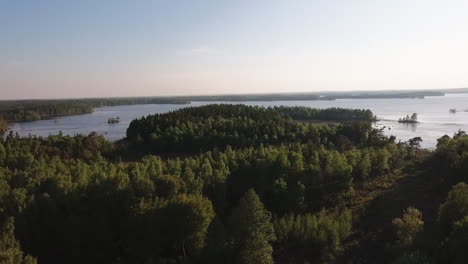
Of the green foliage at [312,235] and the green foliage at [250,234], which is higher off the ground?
the green foliage at [250,234]

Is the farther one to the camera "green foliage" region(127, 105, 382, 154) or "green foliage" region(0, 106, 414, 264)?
"green foliage" region(127, 105, 382, 154)

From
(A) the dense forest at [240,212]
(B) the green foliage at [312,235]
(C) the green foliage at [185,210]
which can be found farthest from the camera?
(B) the green foliage at [312,235]

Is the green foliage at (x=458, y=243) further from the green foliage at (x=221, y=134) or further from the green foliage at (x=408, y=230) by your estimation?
the green foliage at (x=221, y=134)

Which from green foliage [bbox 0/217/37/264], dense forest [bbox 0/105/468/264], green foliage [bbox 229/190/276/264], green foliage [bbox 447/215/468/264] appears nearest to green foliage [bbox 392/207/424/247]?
dense forest [bbox 0/105/468/264]

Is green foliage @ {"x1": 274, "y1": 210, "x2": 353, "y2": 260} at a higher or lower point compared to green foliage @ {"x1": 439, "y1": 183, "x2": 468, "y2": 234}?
lower

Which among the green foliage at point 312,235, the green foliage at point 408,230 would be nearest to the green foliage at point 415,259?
the green foliage at point 408,230

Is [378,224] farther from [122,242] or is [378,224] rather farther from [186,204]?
[122,242]

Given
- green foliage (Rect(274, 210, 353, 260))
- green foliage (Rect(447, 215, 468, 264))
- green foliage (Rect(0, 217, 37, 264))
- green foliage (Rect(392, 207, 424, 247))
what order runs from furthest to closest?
green foliage (Rect(274, 210, 353, 260)), green foliage (Rect(392, 207, 424, 247)), green foliage (Rect(447, 215, 468, 264)), green foliage (Rect(0, 217, 37, 264))

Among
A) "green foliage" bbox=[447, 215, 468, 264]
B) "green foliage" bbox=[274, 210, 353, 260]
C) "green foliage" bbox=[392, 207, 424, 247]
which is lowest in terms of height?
"green foliage" bbox=[274, 210, 353, 260]

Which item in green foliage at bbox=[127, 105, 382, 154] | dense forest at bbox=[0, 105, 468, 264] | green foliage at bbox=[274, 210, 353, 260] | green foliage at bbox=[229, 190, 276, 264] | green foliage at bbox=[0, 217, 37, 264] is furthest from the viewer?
green foliage at bbox=[127, 105, 382, 154]

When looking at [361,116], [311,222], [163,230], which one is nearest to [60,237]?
[163,230]

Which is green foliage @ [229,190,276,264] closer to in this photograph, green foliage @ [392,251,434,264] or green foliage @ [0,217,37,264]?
green foliage @ [392,251,434,264]
